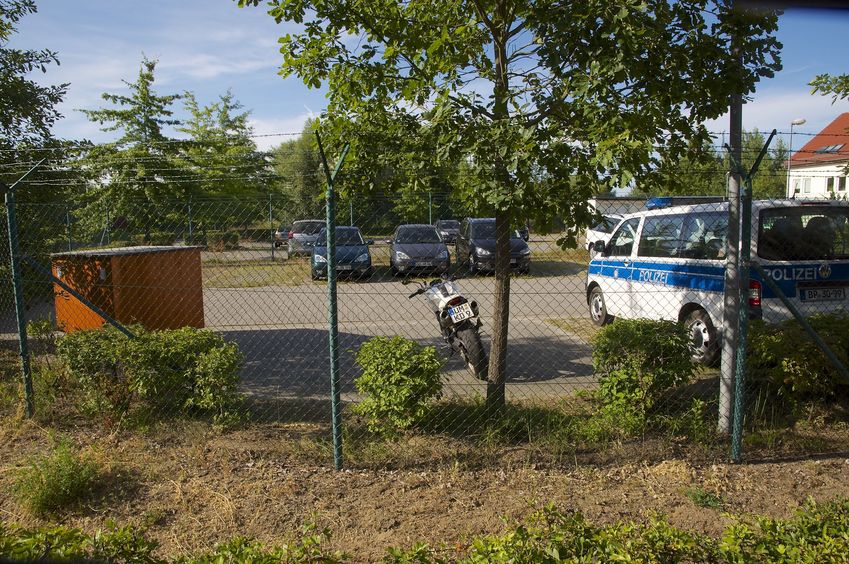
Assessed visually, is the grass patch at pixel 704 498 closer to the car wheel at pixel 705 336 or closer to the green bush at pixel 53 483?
the car wheel at pixel 705 336

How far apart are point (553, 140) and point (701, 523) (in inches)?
101

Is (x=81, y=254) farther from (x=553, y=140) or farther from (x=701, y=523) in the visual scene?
(x=701, y=523)

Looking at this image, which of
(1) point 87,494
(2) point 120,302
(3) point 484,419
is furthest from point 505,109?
(2) point 120,302

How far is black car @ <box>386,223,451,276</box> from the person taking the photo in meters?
14.1

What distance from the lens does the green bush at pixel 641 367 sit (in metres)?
4.81

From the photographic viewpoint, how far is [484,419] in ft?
16.5

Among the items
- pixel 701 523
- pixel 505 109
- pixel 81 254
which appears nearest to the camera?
pixel 701 523

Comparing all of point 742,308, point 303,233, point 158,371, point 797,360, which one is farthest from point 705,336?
point 303,233

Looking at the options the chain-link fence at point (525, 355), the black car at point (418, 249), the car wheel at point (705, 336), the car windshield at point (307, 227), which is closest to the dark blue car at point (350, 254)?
the black car at point (418, 249)

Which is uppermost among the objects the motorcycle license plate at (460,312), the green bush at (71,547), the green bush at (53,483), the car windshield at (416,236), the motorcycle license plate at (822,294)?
the car windshield at (416,236)

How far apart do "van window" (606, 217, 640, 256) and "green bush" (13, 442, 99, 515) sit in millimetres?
6814

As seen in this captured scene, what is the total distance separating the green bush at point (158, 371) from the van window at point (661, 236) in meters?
5.16

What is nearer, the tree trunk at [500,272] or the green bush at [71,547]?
the green bush at [71,547]

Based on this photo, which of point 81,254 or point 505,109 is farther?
point 81,254
